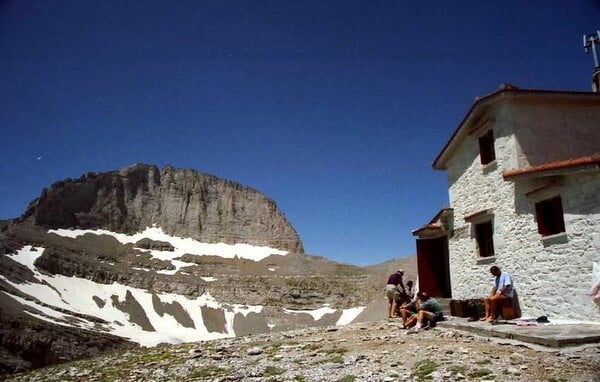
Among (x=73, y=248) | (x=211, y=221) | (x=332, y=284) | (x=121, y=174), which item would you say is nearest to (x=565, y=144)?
(x=332, y=284)

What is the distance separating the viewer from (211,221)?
16975 cm

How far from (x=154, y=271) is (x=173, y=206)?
56.8 m

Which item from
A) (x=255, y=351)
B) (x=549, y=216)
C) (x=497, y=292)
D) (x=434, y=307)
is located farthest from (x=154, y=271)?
(x=549, y=216)

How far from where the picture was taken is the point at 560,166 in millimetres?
12711

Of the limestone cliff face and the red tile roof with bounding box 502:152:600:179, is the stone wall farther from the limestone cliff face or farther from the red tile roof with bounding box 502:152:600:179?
the limestone cliff face

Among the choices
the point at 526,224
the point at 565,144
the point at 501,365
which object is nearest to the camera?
the point at 501,365

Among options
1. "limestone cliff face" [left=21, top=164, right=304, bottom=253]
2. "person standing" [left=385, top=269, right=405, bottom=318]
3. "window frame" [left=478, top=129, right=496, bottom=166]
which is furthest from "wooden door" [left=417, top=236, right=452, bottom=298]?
"limestone cliff face" [left=21, top=164, right=304, bottom=253]

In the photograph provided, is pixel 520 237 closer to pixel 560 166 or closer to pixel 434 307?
pixel 560 166

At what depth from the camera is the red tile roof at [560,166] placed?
11688mm

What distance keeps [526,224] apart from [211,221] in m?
161

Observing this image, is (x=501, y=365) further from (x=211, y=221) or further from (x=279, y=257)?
(x=211, y=221)

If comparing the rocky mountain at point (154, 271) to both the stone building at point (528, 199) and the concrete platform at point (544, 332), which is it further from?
the concrete platform at point (544, 332)

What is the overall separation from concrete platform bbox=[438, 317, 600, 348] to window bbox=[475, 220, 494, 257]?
161 inches

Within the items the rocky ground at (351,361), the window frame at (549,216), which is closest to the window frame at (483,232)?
the window frame at (549,216)
